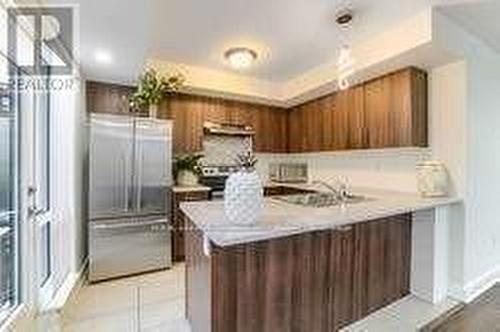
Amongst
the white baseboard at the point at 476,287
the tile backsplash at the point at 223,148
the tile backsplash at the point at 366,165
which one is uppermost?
the tile backsplash at the point at 223,148

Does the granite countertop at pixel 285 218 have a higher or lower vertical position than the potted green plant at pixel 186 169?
lower

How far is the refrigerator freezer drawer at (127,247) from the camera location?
3.72 meters

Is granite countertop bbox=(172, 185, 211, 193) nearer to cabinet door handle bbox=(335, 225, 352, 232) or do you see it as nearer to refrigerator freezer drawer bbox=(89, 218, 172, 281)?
refrigerator freezer drawer bbox=(89, 218, 172, 281)

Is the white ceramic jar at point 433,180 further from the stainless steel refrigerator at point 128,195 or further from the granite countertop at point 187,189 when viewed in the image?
the stainless steel refrigerator at point 128,195

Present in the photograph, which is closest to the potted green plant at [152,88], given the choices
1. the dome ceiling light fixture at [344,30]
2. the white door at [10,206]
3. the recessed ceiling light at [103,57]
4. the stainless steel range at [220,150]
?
the recessed ceiling light at [103,57]

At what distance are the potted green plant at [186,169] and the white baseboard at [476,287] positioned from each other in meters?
3.17

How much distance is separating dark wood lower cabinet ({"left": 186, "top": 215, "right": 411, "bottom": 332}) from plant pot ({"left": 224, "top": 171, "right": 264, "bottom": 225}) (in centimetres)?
23

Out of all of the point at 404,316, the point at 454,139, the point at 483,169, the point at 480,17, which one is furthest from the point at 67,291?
the point at 480,17

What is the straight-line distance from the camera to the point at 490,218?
12.0ft

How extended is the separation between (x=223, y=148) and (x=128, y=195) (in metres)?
1.64

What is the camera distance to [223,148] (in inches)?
199

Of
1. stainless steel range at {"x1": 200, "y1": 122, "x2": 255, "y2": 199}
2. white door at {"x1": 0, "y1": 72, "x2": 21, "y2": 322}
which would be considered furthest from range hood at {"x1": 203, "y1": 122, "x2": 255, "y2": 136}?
white door at {"x1": 0, "y1": 72, "x2": 21, "y2": 322}

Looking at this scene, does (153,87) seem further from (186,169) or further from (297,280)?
(297,280)

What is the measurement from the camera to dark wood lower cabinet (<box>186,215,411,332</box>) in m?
2.00
